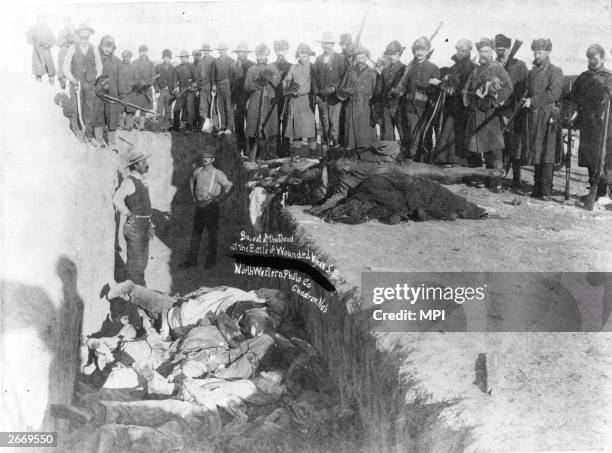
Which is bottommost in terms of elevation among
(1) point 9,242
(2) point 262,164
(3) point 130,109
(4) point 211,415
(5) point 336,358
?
(4) point 211,415

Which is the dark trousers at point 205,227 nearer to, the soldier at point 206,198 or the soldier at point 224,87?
the soldier at point 206,198

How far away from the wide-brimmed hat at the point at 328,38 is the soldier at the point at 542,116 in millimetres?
1995

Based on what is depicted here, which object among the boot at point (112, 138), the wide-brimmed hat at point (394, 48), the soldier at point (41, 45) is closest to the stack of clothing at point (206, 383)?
the boot at point (112, 138)

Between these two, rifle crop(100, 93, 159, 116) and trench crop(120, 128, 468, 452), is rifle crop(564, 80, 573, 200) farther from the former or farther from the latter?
rifle crop(100, 93, 159, 116)

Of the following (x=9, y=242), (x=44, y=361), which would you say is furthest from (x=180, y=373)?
(x=9, y=242)

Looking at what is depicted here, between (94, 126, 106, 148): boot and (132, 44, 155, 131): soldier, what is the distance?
1.34 feet

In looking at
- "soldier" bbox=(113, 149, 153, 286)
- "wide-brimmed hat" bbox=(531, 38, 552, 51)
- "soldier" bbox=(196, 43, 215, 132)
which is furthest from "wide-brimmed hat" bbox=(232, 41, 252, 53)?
"wide-brimmed hat" bbox=(531, 38, 552, 51)

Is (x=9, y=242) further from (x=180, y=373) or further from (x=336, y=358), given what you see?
(x=336, y=358)

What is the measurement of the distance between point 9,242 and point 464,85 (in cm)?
479

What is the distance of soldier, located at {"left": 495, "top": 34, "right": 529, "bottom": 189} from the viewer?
8.09 meters

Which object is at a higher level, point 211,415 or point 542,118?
point 542,118

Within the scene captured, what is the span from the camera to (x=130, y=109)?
8.52 meters

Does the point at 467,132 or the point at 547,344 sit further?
the point at 467,132

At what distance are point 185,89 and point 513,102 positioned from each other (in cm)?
349
